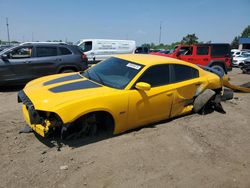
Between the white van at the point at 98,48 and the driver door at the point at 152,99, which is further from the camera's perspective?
the white van at the point at 98,48

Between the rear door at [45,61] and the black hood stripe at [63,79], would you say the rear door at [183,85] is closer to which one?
the black hood stripe at [63,79]

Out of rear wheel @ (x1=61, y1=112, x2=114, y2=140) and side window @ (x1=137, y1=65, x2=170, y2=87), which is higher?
side window @ (x1=137, y1=65, x2=170, y2=87)

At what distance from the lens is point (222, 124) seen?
5.40 meters

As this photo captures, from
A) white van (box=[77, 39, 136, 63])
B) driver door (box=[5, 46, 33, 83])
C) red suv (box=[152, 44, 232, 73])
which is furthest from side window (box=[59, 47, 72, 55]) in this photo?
white van (box=[77, 39, 136, 63])

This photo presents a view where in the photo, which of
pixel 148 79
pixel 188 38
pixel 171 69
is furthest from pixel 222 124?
pixel 188 38

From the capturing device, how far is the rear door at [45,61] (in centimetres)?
838

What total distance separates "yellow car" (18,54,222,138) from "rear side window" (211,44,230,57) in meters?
8.15

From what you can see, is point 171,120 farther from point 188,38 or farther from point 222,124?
point 188,38

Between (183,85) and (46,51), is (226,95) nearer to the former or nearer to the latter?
(183,85)

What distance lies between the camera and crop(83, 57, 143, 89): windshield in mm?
4508

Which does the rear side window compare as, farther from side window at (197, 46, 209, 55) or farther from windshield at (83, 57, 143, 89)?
windshield at (83, 57, 143, 89)

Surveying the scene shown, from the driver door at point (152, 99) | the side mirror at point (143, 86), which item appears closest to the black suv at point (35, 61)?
the driver door at point (152, 99)

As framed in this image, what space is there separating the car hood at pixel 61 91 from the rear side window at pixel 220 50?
10088mm

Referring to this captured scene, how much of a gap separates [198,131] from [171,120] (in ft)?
2.17
